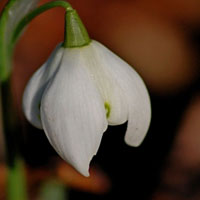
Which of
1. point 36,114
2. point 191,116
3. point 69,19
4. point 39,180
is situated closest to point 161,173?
point 191,116

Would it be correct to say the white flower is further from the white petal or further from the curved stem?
the curved stem

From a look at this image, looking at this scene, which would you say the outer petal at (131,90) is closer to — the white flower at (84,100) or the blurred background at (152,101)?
the white flower at (84,100)

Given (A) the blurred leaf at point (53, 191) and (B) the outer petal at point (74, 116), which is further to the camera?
(A) the blurred leaf at point (53, 191)

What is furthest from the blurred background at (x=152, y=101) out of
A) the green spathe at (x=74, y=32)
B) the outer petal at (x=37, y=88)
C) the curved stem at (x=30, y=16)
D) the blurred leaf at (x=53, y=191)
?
the green spathe at (x=74, y=32)

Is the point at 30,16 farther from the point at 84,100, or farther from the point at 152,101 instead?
the point at 152,101

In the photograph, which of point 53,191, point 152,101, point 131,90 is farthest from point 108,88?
point 152,101

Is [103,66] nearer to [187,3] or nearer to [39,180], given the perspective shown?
[39,180]

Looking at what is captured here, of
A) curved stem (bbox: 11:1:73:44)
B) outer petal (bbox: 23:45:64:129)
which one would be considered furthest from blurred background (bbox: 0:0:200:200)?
curved stem (bbox: 11:1:73:44)
